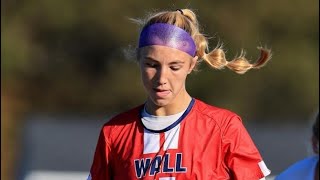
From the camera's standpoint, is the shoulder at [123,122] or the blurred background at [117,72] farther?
the blurred background at [117,72]

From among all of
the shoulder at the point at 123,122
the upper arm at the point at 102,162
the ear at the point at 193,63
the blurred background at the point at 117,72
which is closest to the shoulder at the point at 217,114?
the ear at the point at 193,63

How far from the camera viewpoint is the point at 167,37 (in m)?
2.89

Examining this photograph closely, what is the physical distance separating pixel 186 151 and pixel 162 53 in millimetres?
371

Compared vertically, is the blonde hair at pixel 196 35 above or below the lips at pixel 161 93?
above

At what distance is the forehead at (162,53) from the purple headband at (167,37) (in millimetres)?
15

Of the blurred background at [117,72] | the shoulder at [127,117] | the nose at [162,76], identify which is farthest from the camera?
the blurred background at [117,72]

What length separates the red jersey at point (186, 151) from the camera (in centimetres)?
283

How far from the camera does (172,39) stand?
9.49ft

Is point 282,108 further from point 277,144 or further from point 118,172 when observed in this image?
point 118,172

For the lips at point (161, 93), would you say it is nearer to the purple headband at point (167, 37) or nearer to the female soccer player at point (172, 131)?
the female soccer player at point (172, 131)

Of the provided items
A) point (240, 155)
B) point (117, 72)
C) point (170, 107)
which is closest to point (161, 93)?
point (170, 107)

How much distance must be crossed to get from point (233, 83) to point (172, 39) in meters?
6.39

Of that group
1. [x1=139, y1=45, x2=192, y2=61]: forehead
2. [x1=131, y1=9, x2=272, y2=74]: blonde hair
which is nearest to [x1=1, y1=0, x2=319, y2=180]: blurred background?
[x1=131, y1=9, x2=272, y2=74]: blonde hair

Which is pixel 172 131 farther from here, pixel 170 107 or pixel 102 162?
pixel 102 162
